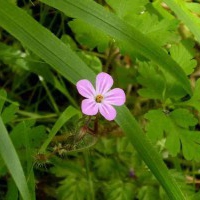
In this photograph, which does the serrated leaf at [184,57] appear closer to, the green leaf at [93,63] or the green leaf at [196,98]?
the green leaf at [196,98]

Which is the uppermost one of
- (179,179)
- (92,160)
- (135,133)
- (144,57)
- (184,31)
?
(184,31)

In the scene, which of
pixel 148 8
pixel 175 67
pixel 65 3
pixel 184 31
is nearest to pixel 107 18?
pixel 65 3

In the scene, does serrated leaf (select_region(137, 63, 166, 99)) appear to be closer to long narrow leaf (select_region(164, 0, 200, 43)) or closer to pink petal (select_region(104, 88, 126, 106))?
long narrow leaf (select_region(164, 0, 200, 43))

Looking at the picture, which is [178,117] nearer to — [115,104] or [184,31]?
[115,104]

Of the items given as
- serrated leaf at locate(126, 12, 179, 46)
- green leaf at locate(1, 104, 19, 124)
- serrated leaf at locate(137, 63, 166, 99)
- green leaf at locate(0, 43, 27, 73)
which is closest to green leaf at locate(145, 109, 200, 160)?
serrated leaf at locate(137, 63, 166, 99)

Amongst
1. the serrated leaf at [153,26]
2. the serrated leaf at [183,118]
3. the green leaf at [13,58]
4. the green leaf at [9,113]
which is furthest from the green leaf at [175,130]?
the green leaf at [13,58]

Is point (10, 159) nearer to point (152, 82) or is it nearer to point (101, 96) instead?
point (101, 96)
